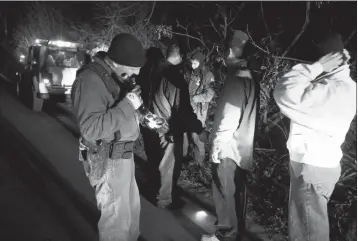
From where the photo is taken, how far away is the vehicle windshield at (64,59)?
1032cm

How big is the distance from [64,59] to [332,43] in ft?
31.6

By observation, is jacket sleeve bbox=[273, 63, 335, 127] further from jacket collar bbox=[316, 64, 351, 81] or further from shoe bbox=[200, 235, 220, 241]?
shoe bbox=[200, 235, 220, 241]

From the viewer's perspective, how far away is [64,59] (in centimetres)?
1059

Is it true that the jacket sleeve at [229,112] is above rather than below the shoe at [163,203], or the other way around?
above

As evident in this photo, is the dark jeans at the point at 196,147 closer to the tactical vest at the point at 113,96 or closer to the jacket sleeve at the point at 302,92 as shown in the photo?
the tactical vest at the point at 113,96

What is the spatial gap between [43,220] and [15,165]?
2.18m

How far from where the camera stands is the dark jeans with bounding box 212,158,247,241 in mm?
3324

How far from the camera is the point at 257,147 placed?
187 inches

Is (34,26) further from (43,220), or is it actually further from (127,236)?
(127,236)

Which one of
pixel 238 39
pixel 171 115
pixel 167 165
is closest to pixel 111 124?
pixel 238 39

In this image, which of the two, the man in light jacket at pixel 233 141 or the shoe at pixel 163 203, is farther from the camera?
the shoe at pixel 163 203

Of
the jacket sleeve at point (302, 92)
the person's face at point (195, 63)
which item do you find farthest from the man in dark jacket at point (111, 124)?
the person's face at point (195, 63)

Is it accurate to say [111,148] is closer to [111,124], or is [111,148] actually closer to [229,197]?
[111,124]

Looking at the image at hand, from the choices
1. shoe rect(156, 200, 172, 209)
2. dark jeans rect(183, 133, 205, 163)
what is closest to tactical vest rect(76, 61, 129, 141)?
shoe rect(156, 200, 172, 209)
